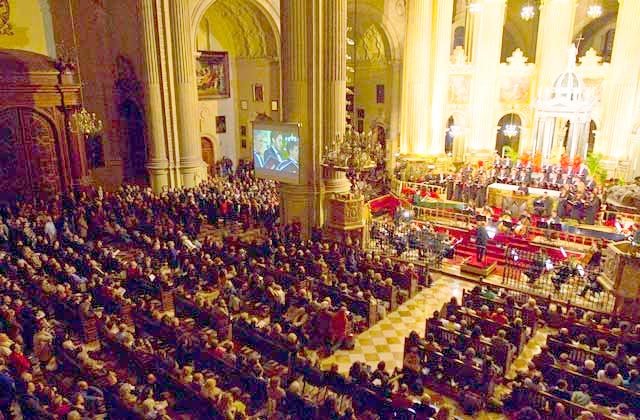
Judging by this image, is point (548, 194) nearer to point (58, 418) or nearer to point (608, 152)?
point (608, 152)

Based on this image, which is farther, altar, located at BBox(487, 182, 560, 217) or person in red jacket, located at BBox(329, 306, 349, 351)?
altar, located at BBox(487, 182, 560, 217)

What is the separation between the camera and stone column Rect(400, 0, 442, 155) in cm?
2312

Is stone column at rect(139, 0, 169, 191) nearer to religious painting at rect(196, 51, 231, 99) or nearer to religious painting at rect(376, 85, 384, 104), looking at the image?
religious painting at rect(196, 51, 231, 99)

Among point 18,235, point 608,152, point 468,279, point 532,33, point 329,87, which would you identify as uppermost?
point 532,33

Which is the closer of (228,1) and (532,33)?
(228,1)

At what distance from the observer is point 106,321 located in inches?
362

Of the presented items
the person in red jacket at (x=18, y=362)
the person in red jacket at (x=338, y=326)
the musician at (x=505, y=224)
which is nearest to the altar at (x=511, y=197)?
the musician at (x=505, y=224)

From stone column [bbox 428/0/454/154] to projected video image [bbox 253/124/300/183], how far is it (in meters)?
10.9

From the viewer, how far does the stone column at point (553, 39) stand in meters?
21.5

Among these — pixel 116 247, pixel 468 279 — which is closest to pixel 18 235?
pixel 116 247

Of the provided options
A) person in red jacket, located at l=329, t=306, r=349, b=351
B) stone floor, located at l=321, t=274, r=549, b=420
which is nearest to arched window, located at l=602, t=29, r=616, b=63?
stone floor, located at l=321, t=274, r=549, b=420

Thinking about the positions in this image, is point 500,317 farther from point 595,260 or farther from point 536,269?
point 595,260

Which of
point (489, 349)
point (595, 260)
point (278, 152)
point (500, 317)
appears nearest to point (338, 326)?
point (489, 349)

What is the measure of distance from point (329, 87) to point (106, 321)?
9920mm
